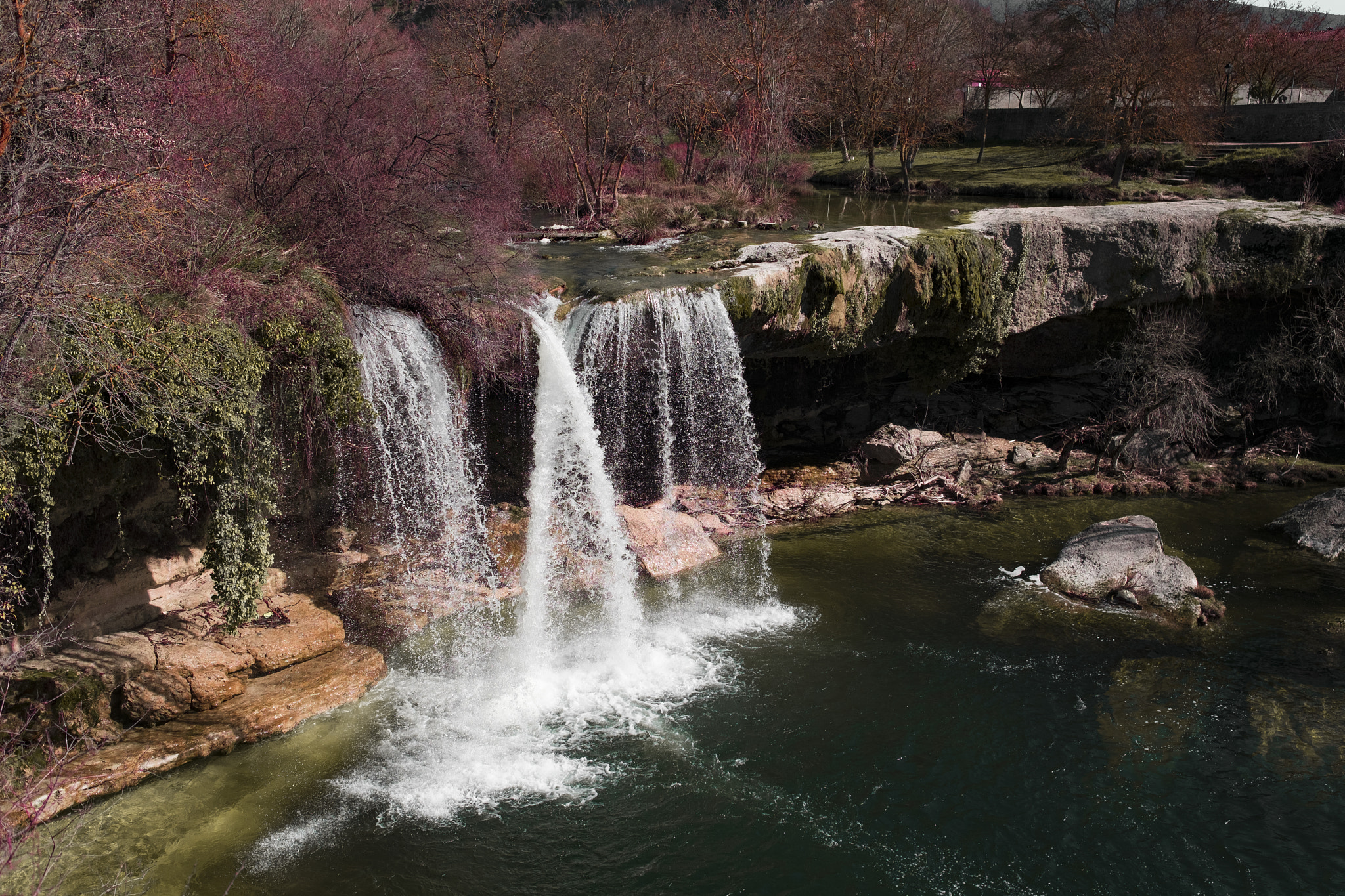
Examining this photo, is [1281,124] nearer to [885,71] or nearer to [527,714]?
[885,71]

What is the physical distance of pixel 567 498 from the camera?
1298cm

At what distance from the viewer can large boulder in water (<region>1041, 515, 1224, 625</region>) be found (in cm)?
1194

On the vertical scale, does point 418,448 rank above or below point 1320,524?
above

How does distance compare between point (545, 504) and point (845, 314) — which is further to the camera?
point (845, 314)

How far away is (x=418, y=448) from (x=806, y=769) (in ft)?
21.3

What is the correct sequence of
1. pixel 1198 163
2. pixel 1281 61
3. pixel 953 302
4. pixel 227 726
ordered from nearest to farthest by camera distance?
pixel 227 726 → pixel 953 302 → pixel 1198 163 → pixel 1281 61

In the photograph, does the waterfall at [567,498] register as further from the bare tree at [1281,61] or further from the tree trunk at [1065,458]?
the bare tree at [1281,61]

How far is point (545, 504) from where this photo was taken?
12.7 metres

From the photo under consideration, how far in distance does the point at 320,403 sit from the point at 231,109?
166 inches

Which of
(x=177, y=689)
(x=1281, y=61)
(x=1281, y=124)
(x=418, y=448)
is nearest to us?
(x=177, y=689)

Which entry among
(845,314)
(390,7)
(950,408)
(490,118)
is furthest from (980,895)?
(390,7)

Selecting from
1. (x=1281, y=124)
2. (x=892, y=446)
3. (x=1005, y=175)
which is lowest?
(x=892, y=446)

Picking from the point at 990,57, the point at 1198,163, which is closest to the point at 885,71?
the point at 1198,163

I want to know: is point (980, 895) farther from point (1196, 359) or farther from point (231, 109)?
point (1196, 359)
